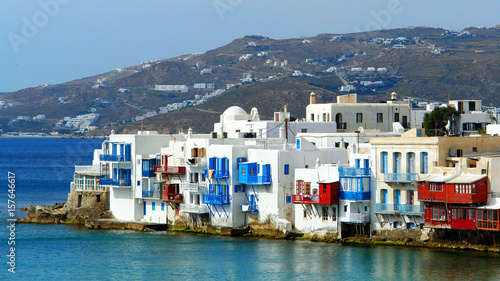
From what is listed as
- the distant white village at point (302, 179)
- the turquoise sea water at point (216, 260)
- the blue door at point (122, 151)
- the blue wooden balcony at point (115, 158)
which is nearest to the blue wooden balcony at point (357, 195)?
the distant white village at point (302, 179)

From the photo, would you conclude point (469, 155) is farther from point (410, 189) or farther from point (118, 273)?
point (118, 273)

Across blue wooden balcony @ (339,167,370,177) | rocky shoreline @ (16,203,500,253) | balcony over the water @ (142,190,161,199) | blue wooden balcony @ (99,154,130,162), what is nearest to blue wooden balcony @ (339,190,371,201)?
blue wooden balcony @ (339,167,370,177)

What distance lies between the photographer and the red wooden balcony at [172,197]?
5569 cm

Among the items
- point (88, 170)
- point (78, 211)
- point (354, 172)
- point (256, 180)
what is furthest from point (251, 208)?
point (88, 170)

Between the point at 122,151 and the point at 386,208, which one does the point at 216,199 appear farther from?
the point at 386,208

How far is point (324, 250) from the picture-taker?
154 feet

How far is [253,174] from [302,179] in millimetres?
3448

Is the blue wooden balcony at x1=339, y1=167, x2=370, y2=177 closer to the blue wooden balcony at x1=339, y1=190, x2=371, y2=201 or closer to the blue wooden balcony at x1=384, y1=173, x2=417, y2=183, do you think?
the blue wooden balcony at x1=339, y1=190, x2=371, y2=201

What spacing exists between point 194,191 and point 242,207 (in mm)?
3775

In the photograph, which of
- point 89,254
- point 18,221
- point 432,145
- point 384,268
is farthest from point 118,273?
point 18,221

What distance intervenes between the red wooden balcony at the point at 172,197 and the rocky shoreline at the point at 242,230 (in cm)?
170

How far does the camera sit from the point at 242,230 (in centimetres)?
5216

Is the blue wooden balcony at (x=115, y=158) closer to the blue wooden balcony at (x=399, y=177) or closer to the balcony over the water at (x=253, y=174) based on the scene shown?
the balcony over the water at (x=253, y=174)

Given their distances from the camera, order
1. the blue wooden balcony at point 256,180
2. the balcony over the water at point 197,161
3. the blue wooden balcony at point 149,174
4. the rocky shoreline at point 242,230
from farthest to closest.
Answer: the blue wooden balcony at point 149,174 < the balcony over the water at point 197,161 < the blue wooden balcony at point 256,180 < the rocky shoreline at point 242,230
